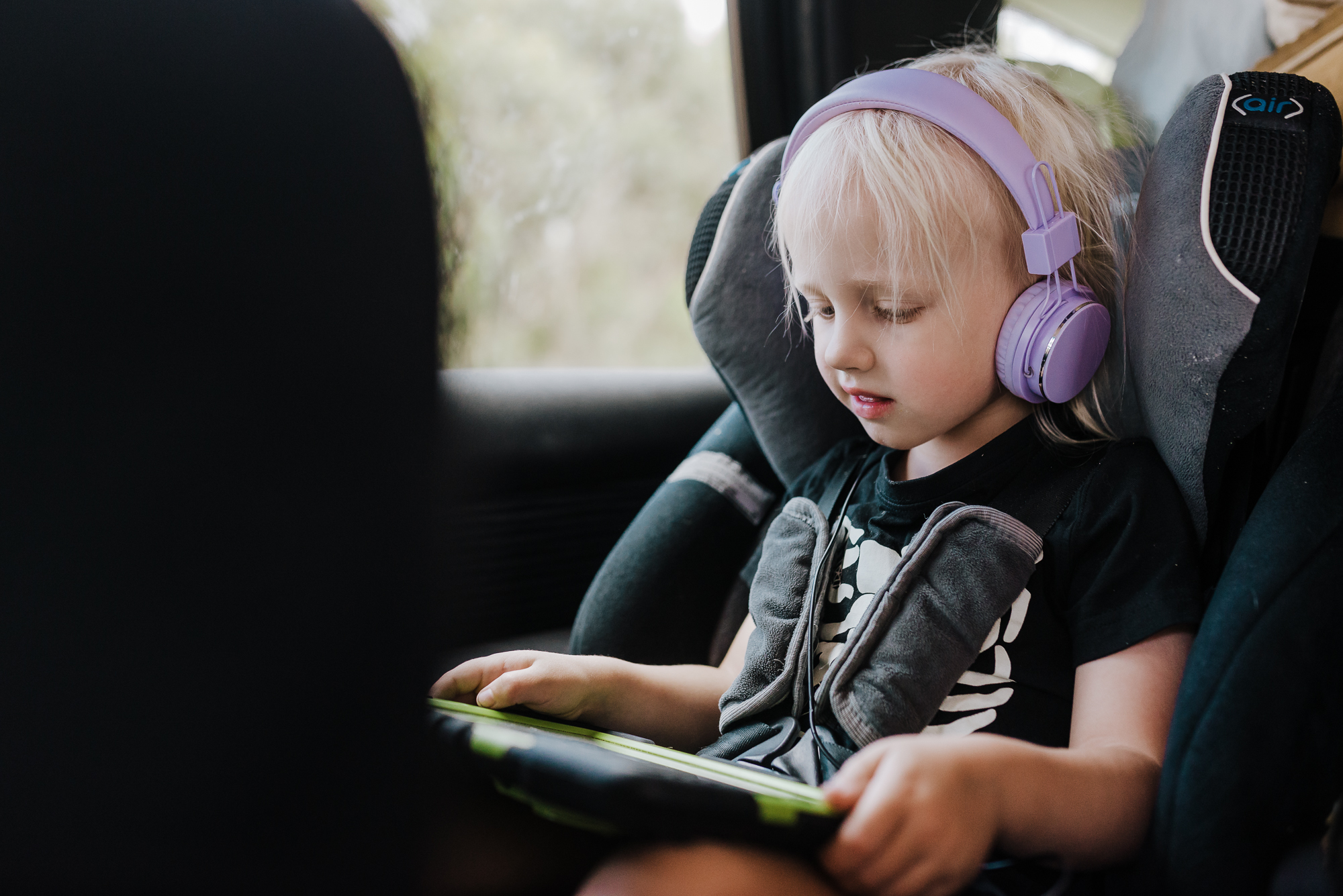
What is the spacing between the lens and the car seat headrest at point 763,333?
3.44 ft

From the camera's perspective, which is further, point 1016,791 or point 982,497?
point 982,497

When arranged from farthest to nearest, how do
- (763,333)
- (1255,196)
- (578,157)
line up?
(578,157) < (763,333) < (1255,196)

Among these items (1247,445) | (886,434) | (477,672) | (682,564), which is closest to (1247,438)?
(1247,445)

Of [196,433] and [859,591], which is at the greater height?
[196,433]

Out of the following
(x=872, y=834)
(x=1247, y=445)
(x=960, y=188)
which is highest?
(x=960, y=188)

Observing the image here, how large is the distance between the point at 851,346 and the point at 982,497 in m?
0.19

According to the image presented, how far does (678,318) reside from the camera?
3184 millimetres

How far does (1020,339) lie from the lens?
2.51ft

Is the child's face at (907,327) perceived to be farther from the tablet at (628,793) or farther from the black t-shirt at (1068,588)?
the tablet at (628,793)

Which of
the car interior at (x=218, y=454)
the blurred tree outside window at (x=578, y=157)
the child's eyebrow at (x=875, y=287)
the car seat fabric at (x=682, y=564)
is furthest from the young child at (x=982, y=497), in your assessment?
the blurred tree outside window at (x=578, y=157)

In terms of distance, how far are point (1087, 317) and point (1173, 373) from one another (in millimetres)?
78

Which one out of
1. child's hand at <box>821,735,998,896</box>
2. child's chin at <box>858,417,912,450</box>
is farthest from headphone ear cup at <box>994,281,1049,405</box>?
child's hand at <box>821,735,998,896</box>

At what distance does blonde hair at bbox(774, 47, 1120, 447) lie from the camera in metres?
0.77

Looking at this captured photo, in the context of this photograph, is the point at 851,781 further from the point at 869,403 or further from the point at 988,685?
the point at 869,403
